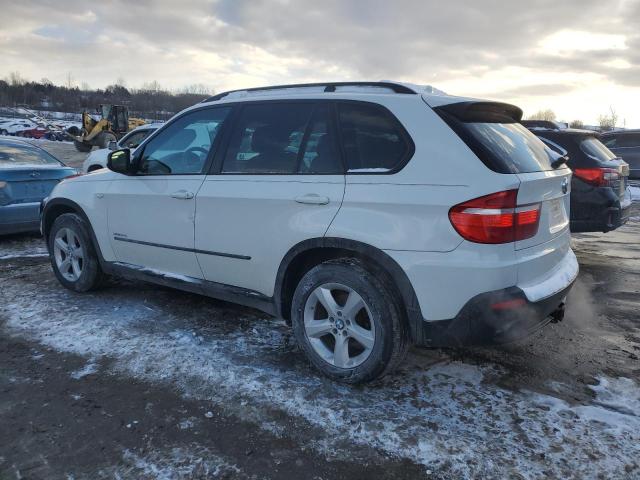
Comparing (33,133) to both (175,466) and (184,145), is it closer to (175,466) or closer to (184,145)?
(184,145)

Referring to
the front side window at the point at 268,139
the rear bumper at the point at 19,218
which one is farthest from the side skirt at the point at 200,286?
the rear bumper at the point at 19,218

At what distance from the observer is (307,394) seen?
10.3 ft

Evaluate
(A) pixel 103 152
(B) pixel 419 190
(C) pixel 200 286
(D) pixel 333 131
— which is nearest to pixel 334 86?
(D) pixel 333 131

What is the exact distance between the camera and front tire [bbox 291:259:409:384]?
3.01 m

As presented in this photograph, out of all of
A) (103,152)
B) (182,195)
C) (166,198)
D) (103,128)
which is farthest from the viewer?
(103,128)

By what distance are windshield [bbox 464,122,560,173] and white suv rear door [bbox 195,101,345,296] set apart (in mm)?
851

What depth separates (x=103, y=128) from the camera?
29609 millimetres

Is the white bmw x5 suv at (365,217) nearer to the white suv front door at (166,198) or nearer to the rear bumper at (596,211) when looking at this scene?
the white suv front door at (166,198)

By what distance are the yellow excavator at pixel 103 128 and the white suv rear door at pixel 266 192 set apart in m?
24.4

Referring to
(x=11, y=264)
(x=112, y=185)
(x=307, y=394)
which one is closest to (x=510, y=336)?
(x=307, y=394)

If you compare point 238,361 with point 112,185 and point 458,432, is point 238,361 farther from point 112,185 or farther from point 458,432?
point 112,185

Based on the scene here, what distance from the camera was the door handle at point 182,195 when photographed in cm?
388

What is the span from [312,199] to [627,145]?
16.0 metres

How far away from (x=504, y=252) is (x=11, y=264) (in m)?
5.80
